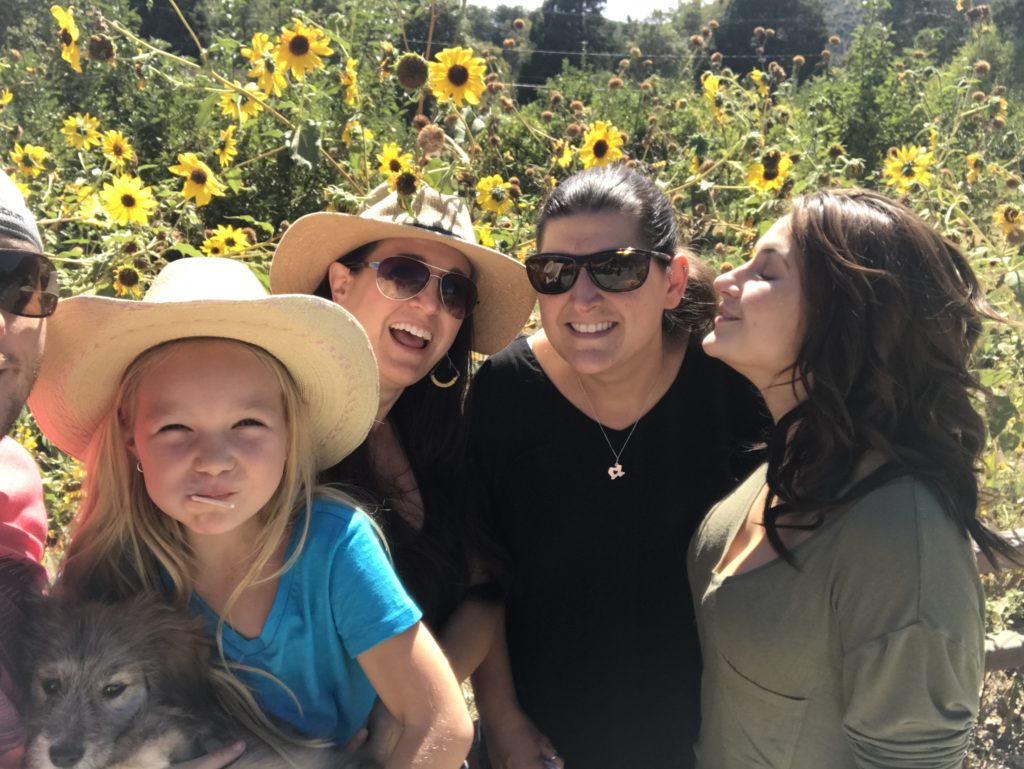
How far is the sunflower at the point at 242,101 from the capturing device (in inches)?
133

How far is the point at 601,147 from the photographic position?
3.96 metres

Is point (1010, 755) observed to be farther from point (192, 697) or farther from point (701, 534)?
point (192, 697)

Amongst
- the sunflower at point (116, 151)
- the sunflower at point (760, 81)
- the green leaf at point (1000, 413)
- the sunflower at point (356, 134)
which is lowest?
the green leaf at point (1000, 413)

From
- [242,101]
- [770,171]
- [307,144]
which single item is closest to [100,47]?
[242,101]

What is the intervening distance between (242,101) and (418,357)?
79.4 inches

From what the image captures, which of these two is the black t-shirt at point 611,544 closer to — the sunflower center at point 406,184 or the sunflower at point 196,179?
the sunflower center at point 406,184

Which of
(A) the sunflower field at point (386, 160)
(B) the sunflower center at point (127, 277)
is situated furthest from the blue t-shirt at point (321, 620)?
(B) the sunflower center at point (127, 277)

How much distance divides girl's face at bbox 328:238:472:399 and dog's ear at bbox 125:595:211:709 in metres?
0.81

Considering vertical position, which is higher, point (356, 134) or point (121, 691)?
point (356, 134)

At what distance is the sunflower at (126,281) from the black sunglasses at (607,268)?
6.12ft

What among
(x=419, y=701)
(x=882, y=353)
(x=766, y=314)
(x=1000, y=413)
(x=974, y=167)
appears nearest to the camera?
(x=419, y=701)

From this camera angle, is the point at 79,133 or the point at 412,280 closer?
the point at 412,280

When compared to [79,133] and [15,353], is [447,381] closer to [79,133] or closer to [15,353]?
[15,353]

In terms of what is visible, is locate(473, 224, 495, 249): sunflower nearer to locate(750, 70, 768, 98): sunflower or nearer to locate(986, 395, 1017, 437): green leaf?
locate(986, 395, 1017, 437): green leaf
